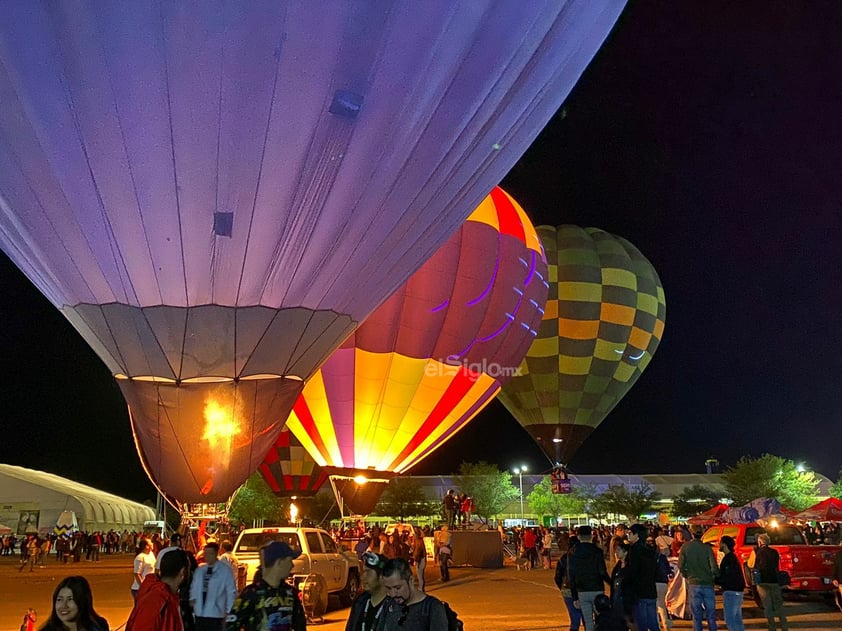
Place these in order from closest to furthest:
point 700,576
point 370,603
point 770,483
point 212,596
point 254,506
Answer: point 370,603 < point 212,596 < point 700,576 < point 770,483 < point 254,506

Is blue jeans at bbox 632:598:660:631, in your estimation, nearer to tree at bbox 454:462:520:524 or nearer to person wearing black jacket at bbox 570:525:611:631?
person wearing black jacket at bbox 570:525:611:631

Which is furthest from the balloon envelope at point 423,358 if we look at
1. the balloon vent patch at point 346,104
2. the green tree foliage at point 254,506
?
the green tree foliage at point 254,506

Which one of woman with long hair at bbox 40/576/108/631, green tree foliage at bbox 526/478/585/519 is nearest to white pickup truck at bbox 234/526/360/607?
woman with long hair at bbox 40/576/108/631

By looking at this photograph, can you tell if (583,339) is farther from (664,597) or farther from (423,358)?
(664,597)

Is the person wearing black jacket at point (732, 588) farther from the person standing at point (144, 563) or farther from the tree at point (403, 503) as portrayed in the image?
the tree at point (403, 503)

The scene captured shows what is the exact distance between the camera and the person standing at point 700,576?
26.5 ft

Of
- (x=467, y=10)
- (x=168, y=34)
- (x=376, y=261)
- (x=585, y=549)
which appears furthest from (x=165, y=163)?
(x=585, y=549)

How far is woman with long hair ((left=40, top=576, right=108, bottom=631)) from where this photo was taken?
11.4 ft

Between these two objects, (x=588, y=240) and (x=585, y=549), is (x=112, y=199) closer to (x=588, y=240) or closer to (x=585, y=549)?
(x=585, y=549)

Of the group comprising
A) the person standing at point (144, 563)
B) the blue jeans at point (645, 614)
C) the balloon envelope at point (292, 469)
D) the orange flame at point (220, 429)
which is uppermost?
the balloon envelope at point (292, 469)

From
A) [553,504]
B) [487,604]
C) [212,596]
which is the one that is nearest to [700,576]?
[212,596]

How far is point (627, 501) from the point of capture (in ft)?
195

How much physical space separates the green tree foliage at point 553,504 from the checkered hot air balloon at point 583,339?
36228 millimetres

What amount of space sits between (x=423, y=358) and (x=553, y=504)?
49115 mm
